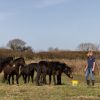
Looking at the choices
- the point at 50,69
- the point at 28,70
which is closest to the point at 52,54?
the point at 28,70

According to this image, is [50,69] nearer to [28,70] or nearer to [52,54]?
[28,70]

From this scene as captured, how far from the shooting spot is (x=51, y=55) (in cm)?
6147

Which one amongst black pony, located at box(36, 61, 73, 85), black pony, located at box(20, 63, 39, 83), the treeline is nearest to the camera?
black pony, located at box(36, 61, 73, 85)

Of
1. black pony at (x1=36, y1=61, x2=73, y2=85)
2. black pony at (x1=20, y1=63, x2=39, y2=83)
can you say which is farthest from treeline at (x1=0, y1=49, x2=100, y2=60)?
black pony at (x1=36, y1=61, x2=73, y2=85)

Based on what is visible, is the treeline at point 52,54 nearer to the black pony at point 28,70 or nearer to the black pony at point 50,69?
the black pony at point 28,70

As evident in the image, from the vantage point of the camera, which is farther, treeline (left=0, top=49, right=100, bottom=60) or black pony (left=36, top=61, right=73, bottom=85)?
treeline (left=0, top=49, right=100, bottom=60)

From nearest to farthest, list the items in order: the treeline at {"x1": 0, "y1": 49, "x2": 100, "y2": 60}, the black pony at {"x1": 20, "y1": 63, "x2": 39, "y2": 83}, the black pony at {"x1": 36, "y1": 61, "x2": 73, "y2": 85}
Result: the black pony at {"x1": 36, "y1": 61, "x2": 73, "y2": 85} < the black pony at {"x1": 20, "y1": 63, "x2": 39, "y2": 83} < the treeline at {"x1": 0, "y1": 49, "x2": 100, "y2": 60}

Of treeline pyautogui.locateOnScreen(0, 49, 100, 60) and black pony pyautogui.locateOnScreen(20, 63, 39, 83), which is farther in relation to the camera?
treeline pyautogui.locateOnScreen(0, 49, 100, 60)

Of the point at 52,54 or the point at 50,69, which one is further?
the point at 52,54

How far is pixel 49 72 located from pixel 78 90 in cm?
517

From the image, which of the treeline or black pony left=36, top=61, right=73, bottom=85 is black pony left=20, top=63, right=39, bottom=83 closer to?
black pony left=36, top=61, right=73, bottom=85

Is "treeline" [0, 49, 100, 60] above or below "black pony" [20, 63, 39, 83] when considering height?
above

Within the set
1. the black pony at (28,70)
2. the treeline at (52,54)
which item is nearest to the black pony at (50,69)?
the black pony at (28,70)

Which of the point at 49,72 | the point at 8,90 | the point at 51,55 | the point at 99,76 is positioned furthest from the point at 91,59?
the point at 51,55
